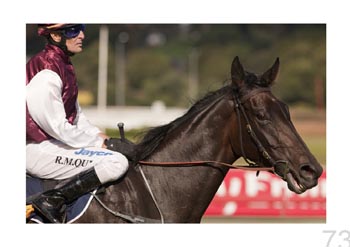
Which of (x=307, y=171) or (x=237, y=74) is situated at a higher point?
(x=237, y=74)

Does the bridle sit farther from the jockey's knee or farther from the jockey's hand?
the jockey's knee

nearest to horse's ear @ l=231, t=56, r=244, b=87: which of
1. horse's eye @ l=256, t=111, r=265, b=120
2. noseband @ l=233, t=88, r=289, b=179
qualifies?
noseband @ l=233, t=88, r=289, b=179

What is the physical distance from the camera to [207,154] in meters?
4.93

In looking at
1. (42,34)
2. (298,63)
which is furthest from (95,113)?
(42,34)

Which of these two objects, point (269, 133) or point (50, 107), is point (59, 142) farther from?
point (269, 133)

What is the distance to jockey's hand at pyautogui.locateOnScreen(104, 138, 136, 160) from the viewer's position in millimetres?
4836

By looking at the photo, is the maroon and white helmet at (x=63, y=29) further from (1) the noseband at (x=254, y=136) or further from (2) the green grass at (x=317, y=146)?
(2) the green grass at (x=317, y=146)

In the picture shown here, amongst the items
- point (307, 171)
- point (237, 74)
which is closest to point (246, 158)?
point (307, 171)

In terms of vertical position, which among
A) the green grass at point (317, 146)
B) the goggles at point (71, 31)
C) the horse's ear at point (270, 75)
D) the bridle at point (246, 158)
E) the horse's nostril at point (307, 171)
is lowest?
the green grass at point (317, 146)

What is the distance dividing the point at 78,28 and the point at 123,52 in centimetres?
5186

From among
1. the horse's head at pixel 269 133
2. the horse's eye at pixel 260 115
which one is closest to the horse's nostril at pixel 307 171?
the horse's head at pixel 269 133

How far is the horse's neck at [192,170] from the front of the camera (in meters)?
4.86

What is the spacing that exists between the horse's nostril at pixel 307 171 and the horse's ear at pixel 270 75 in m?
0.69

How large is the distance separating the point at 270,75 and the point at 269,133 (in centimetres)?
46
